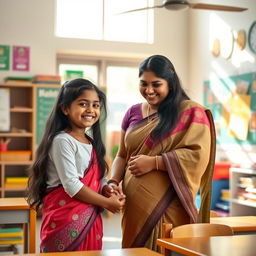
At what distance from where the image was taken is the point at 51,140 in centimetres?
214

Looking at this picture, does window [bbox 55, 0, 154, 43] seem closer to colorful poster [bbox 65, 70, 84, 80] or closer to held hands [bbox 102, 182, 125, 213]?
colorful poster [bbox 65, 70, 84, 80]

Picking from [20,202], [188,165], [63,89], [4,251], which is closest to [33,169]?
[63,89]

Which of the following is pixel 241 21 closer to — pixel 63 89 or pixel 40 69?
pixel 40 69

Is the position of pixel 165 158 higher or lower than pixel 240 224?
higher

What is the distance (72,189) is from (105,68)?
5452mm

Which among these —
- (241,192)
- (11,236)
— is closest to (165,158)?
(11,236)

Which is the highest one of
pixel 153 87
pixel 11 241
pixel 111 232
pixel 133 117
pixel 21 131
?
pixel 153 87

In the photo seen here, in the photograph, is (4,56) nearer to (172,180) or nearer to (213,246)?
(172,180)

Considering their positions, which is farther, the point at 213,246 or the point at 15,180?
the point at 15,180

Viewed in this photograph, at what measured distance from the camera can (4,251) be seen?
3666mm

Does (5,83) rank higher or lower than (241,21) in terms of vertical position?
lower

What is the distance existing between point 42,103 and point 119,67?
4.71 feet

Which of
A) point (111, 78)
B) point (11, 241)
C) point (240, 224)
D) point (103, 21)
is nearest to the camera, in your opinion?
point (240, 224)

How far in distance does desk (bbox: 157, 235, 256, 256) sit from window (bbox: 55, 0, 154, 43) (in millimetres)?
5493
